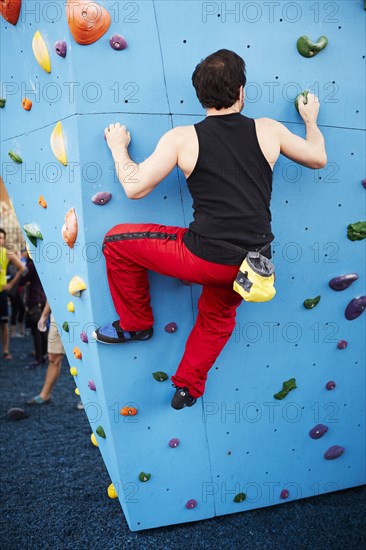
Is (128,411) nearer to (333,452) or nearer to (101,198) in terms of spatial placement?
(101,198)

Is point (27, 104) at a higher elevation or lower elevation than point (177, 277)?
higher

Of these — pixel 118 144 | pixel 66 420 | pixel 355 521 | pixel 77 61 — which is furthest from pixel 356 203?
pixel 66 420

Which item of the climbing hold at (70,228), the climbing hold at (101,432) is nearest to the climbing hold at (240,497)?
the climbing hold at (101,432)

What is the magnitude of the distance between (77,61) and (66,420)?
11.3 feet

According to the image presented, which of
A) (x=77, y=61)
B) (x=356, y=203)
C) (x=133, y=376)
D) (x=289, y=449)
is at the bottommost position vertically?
(x=289, y=449)

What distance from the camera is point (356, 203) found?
109 inches

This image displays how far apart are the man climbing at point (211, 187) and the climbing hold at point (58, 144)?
236 millimetres

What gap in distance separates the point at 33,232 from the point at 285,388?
164cm

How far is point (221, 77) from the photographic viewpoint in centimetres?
198

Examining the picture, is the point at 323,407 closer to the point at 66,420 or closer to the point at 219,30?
the point at 219,30

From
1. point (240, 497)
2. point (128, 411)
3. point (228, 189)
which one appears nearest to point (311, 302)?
point (228, 189)

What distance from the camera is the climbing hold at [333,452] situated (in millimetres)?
3205

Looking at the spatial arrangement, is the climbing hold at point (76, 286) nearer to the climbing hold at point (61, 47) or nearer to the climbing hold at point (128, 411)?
the climbing hold at point (128, 411)

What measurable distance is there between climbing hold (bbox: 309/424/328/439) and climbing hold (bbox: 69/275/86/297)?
1.63 metres
